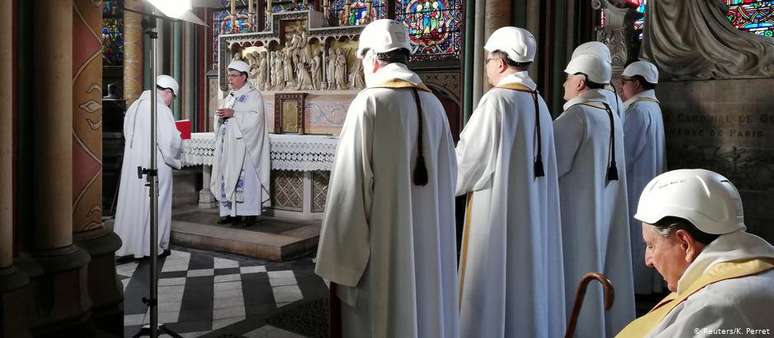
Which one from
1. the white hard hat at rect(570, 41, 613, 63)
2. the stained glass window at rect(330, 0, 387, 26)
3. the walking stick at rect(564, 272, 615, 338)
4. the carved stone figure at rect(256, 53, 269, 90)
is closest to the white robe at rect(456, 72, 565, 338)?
the white hard hat at rect(570, 41, 613, 63)

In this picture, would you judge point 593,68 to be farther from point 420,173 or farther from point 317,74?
point 317,74

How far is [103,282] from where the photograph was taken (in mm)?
3648

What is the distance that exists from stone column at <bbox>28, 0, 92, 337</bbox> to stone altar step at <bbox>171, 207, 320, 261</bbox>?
300 cm

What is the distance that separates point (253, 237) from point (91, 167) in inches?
123

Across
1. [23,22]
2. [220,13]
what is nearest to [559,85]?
[23,22]

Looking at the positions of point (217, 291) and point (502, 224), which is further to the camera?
point (217, 291)

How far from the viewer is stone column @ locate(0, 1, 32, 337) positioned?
2.75m

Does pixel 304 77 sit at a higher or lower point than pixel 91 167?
higher

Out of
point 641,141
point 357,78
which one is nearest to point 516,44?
point 641,141

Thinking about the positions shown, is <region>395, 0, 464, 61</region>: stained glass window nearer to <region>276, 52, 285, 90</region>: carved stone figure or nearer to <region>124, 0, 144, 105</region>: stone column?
<region>276, 52, 285, 90</region>: carved stone figure

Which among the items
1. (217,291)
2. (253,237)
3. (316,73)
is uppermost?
(316,73)

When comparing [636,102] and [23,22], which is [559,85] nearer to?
[636,102]

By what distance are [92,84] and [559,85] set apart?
530 cm

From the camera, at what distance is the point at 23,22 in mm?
3156
